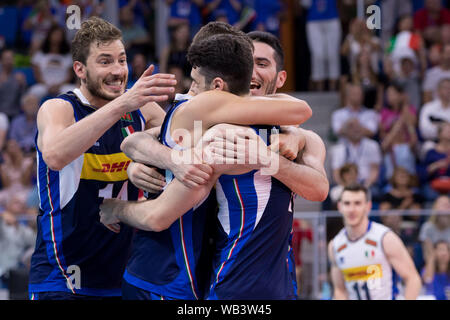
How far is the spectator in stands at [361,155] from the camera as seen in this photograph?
1013 centimetres

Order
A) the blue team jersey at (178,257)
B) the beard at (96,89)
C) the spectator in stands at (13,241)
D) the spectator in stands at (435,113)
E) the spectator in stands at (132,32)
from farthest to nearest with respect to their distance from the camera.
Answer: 1. the spectator in stands at (132,32)
2. the spectator in stands at (435,113)
3. the spectator in stands at (13,241)
4. the beard at (96,89)
5. the blue team jersey at (178,257)

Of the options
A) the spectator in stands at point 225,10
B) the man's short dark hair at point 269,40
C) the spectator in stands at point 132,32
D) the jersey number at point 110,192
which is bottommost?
the jersey number at point 110,192

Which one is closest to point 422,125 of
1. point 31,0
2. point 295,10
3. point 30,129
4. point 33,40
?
point 295,10

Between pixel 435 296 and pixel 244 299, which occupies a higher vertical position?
pixel 244 299

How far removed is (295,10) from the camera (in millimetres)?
13891

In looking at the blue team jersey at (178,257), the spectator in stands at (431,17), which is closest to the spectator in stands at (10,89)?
the spectator in stands at (431,17)

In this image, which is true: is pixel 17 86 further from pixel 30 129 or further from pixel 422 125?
pixel 422 125

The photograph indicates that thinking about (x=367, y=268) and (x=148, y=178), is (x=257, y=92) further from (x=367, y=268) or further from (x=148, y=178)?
(x=367, y=268)

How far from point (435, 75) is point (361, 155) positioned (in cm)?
202

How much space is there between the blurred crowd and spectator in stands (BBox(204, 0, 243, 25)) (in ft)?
0.07

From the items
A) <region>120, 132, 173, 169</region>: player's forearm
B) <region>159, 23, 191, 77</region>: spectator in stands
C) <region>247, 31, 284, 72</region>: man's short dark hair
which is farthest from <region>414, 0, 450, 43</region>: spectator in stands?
<region>120, 132, 173, 169</region>: player's forearm

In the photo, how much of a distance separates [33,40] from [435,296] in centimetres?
869

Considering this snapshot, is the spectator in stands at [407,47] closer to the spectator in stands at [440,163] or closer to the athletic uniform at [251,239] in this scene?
the spectator in stands at [440,163]

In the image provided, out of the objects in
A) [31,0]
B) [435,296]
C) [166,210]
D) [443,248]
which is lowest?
[435,296]
